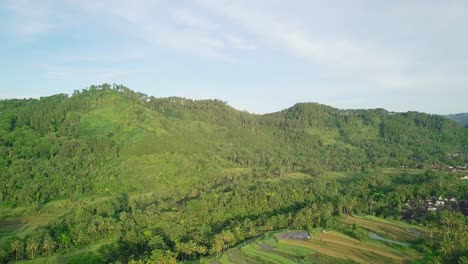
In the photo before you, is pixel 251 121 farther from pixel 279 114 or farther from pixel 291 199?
pixel 291 199

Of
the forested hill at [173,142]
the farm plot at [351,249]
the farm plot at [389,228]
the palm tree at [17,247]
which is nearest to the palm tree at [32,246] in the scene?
the palm tree at [17,247]

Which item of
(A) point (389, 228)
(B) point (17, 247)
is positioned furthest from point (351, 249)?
(B) point (17, 247)

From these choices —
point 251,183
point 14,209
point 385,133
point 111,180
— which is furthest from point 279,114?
point 14,209

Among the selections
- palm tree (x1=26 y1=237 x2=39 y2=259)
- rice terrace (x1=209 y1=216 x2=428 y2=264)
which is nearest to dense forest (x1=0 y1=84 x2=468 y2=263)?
palm tree (x1=26 y1=237 x2=39 y2=259)

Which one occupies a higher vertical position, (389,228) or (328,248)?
(389,228)

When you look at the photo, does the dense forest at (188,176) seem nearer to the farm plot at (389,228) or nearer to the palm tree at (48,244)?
the palm tree at (48,244)

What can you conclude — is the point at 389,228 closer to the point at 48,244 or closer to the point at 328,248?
the point at 328,248

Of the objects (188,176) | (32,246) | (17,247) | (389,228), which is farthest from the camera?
(188,176)
